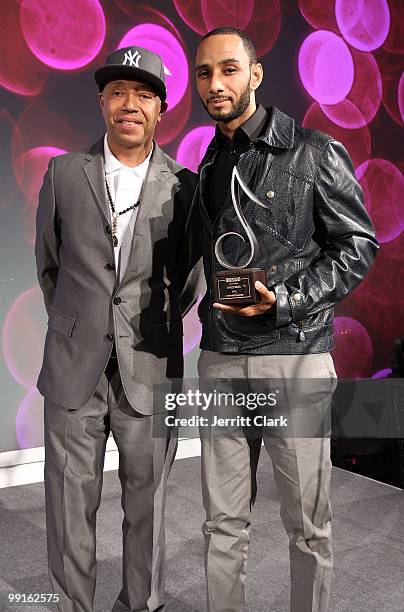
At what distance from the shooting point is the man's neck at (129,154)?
1927mm

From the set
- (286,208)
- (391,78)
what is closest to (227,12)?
(391,78)

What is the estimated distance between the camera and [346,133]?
171 inches

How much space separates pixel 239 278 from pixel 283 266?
17cm

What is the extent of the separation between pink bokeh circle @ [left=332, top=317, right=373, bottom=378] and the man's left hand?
280 cm

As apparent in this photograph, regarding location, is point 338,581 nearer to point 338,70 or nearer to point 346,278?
point 346,278

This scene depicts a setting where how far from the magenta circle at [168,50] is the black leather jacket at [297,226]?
201cm

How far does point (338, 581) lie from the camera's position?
2.42m

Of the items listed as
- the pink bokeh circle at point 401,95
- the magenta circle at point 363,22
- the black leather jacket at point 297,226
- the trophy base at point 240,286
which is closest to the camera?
the trophy base at point 240,286

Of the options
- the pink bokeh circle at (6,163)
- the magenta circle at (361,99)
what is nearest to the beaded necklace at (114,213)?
the pink bokeh circle at (6,163)

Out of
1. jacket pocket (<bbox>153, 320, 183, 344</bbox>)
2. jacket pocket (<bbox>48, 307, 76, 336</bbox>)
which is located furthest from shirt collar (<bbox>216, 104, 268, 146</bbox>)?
jacket pocket (<bbox>48, 307, 76, 336</bbox>)

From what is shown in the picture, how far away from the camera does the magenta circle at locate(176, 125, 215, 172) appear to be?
12.6ft

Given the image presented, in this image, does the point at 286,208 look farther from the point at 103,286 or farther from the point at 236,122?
the point at 103,286

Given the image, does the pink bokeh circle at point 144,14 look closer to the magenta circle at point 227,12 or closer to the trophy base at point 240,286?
the magenta circle at point 227,12

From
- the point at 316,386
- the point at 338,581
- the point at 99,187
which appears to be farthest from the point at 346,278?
the point at 338,581
